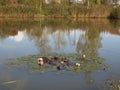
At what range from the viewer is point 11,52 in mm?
13109

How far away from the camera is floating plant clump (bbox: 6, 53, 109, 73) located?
9.92 metres

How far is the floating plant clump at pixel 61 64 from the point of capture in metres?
9.92

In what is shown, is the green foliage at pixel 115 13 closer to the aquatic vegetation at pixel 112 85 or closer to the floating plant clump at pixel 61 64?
the floating plant clump at pixel 61 64

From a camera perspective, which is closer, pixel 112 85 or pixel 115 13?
pixel 112 85

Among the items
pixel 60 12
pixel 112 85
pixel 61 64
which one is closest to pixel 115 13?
pixel 60 12

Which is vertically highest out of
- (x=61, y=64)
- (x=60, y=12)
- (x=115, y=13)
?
(x=60, y=12)

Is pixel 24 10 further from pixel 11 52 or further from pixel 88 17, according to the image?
pixel 11 52

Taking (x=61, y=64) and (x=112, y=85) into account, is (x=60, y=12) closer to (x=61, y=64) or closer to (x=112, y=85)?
(x=61, y=64)

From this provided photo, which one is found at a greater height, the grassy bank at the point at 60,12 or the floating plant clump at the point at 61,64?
the grassy bank at the point at 60,12

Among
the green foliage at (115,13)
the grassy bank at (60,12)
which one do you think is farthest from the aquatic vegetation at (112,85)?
the green foliage at (115,13)

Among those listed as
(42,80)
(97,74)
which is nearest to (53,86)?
(42,80)

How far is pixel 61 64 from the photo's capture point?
34.2 ft

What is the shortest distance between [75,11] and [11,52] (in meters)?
24.3

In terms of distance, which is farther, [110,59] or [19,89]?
[110,59]
